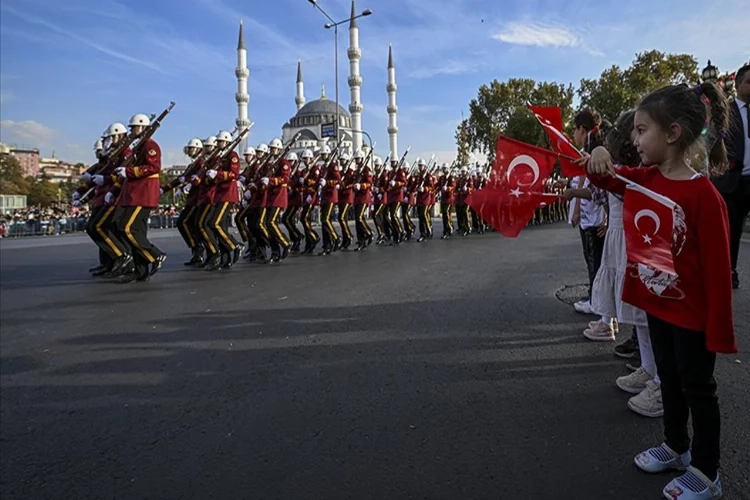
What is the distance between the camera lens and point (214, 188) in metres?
9.50

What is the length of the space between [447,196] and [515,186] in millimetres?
15002

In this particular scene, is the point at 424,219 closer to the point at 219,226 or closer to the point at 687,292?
the point at 219,226

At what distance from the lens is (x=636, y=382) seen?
10.1 feet

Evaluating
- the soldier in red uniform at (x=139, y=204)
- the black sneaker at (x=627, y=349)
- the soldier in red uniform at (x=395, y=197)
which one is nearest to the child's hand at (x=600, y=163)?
the black sneaker at (x=627, y=349)

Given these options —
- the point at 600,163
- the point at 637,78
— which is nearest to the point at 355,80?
the point at 637,78

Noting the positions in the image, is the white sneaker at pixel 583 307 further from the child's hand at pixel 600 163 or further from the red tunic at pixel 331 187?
the red tunic at pixel 331 187

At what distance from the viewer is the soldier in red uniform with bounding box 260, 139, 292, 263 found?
10.6 metres

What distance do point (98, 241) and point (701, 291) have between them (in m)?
8.15

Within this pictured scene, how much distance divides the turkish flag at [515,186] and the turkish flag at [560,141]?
0.21ft

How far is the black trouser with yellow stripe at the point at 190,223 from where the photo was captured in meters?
9.61

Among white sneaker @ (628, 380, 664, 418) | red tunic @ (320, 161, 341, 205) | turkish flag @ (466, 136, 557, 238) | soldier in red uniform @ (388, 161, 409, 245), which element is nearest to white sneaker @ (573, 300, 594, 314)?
white sneaker @ (628, 380, 664, 418)

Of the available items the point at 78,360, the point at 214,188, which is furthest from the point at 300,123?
the point at 78,360

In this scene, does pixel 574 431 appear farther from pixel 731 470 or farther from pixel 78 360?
pixel 78 360

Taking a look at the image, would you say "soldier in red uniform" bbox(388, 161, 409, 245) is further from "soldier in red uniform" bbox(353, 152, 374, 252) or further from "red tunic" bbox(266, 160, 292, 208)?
"red tunic" bbox(266, 160, 292, 208)
